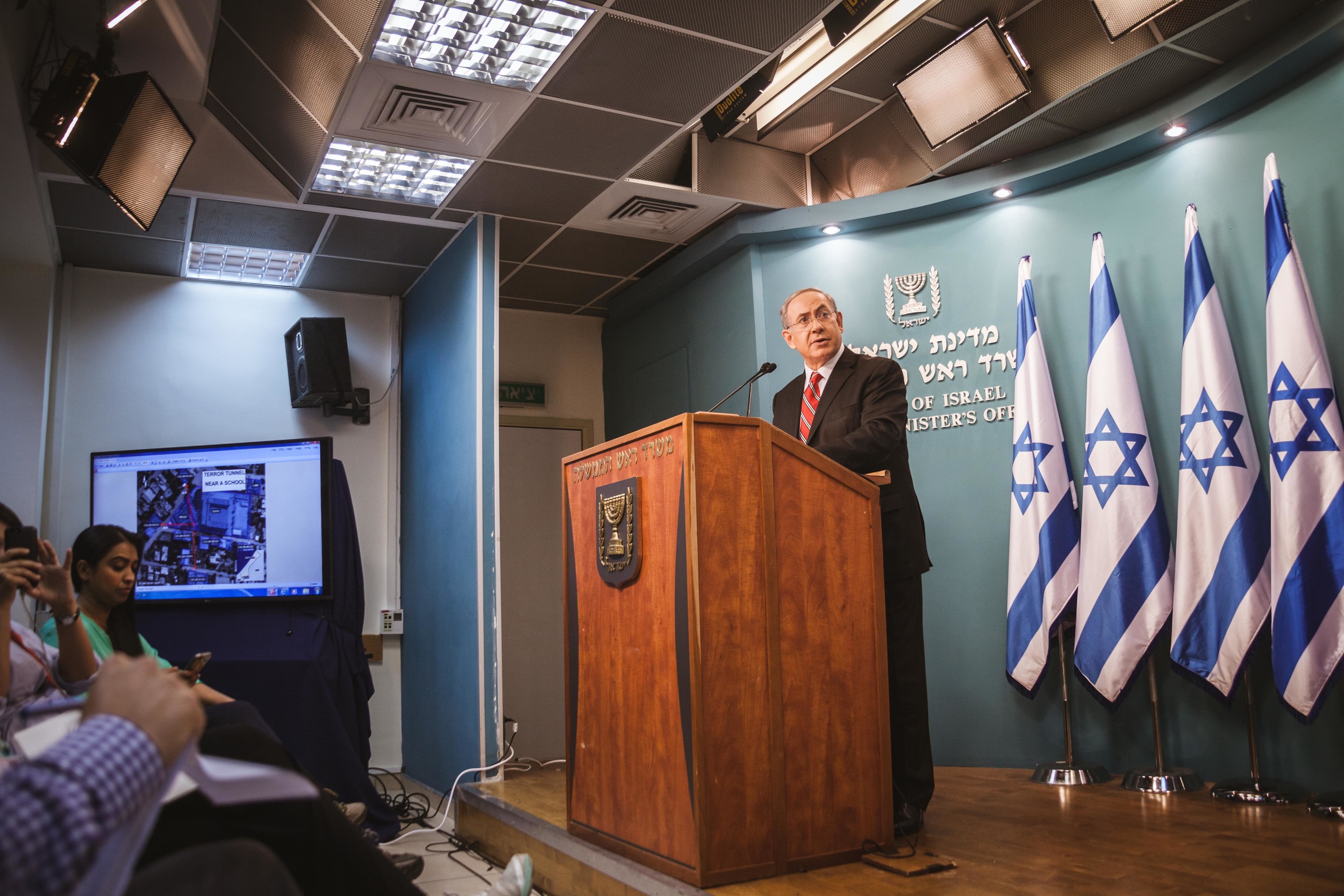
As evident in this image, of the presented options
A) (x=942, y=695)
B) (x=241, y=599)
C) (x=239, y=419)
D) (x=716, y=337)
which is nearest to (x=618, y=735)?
(x=942, y=695)

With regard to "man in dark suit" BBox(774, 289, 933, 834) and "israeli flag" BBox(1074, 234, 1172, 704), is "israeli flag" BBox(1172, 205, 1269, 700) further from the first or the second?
"man in dark suit" BBox(774, 289, 933, 834)

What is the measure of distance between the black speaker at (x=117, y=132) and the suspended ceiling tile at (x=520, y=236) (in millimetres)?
1657

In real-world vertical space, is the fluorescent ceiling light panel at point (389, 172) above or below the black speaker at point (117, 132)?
above

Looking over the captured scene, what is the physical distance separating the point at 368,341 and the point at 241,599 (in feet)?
5.91

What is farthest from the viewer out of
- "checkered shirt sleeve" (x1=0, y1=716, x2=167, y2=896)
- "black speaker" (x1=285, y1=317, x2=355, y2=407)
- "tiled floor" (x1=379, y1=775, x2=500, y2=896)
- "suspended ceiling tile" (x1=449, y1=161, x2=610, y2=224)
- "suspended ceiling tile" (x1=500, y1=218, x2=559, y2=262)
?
"black speaker" (x1=285, y1=317, x2=355, y2=407)

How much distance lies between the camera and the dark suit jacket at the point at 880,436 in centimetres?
275

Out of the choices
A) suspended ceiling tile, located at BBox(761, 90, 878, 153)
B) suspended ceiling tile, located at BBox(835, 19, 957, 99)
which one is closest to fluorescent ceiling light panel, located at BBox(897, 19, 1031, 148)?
suspended ceiling tile, located at BBox(835, 19, 957, 99)

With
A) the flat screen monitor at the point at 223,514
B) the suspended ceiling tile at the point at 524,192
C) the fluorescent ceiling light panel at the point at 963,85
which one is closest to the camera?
the fluorescent ceiling light panel at the point at 963,85

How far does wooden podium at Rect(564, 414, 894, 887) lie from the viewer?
2.24 meters

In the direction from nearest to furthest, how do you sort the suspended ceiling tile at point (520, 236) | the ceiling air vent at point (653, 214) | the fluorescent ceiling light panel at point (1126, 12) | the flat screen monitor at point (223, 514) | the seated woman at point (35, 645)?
the seated woman at point (35, 645) < the fluorescent ceiling light panel at point (1126, 12) < the flat screen monitor at point (223, 514) < the ceiling air vent at point (653, 214) < the suspended ceiling tile at point (520, 236)

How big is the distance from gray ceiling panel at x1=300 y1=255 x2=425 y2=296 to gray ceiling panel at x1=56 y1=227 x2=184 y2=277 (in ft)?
2.25

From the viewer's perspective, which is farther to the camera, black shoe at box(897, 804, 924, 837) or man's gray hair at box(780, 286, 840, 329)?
man's gray hair at box(780, 286, 840, 329)

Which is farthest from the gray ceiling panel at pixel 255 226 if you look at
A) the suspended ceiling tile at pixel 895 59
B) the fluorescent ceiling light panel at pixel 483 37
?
the suspended ceiling tile at pixel 895 59

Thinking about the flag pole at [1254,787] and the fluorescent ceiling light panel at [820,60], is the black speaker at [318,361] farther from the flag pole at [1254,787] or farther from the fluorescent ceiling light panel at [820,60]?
the flag pole at [1254,787]
